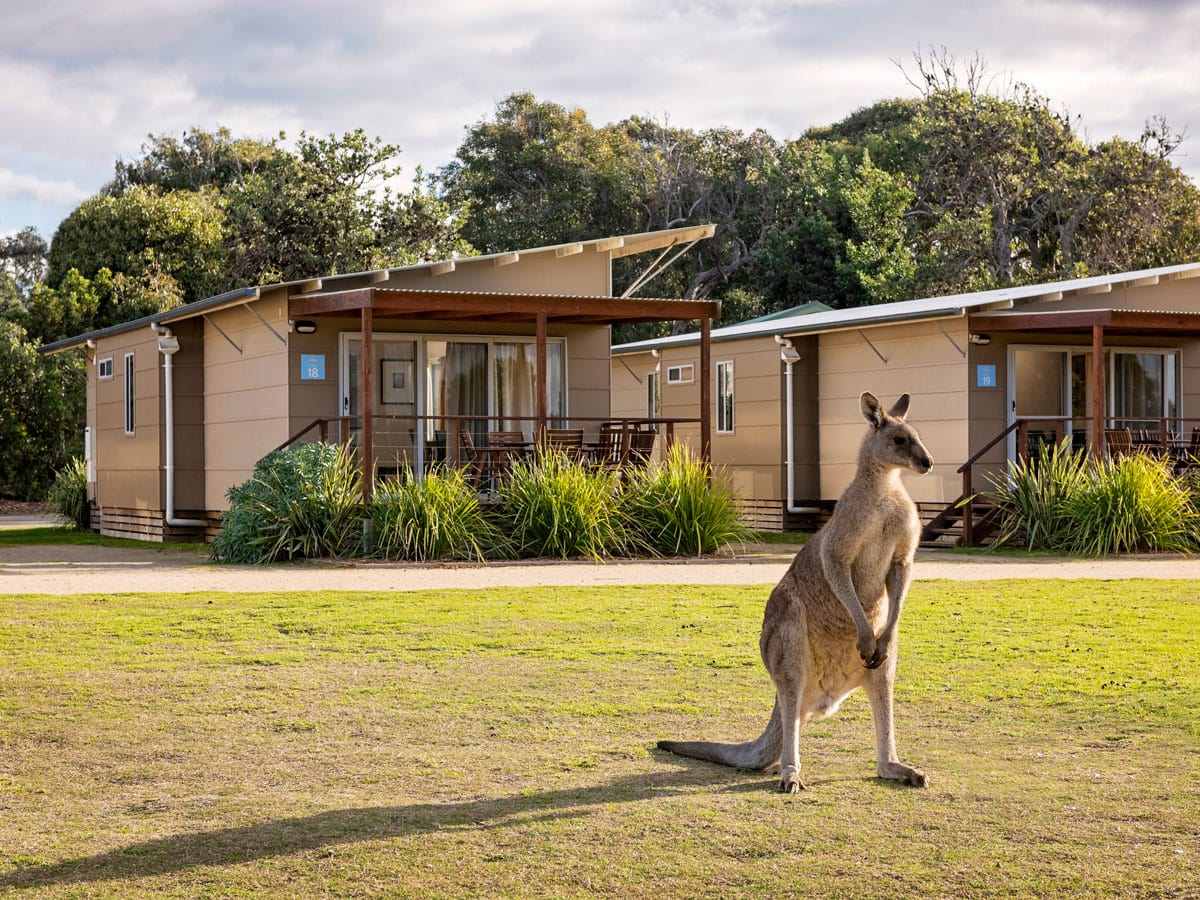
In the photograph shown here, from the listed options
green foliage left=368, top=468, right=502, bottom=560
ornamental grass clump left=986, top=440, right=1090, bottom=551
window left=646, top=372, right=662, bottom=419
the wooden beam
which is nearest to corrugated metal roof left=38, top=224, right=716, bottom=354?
the wooden beam

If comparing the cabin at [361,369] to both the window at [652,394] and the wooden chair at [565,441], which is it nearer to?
the wooden chair at [565,441]

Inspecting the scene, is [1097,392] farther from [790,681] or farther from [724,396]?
[790,681]

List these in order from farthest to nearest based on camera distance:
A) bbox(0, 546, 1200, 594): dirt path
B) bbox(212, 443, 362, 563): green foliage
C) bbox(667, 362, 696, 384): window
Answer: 1. bbox(667, 362, 696, 384): window
2. bbox(212, 443, 362, 563): green foliage
3. bbox(0, 546, 1200, 594): dirt path

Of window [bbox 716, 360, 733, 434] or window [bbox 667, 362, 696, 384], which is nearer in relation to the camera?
Result: window [bbox 716, 360, 733, 434]

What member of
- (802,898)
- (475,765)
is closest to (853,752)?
(475,765)

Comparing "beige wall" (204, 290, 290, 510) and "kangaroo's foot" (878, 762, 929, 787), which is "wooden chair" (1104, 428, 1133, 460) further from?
"kangaroo's foot" (878, 762, 929, 787)

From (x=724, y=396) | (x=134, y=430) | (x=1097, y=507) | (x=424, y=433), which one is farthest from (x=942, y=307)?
(x=134, y=430)

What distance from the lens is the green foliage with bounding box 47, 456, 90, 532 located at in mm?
23844

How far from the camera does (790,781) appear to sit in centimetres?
536

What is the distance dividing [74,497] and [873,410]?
20.5m

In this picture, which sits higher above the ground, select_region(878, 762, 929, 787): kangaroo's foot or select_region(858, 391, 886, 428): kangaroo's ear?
select_region(858, 391, 886, 428): kangaroo's ear

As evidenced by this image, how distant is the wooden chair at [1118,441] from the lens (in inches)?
723

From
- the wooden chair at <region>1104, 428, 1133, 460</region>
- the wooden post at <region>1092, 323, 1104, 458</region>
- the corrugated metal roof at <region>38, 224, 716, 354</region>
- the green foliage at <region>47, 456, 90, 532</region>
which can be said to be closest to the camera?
the corrugated metal roof at <region>38, 224, 716, 354</region>

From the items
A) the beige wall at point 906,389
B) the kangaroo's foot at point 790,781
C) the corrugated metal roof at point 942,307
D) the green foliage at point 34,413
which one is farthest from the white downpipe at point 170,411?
the kangaroo's foot at point 790,781
